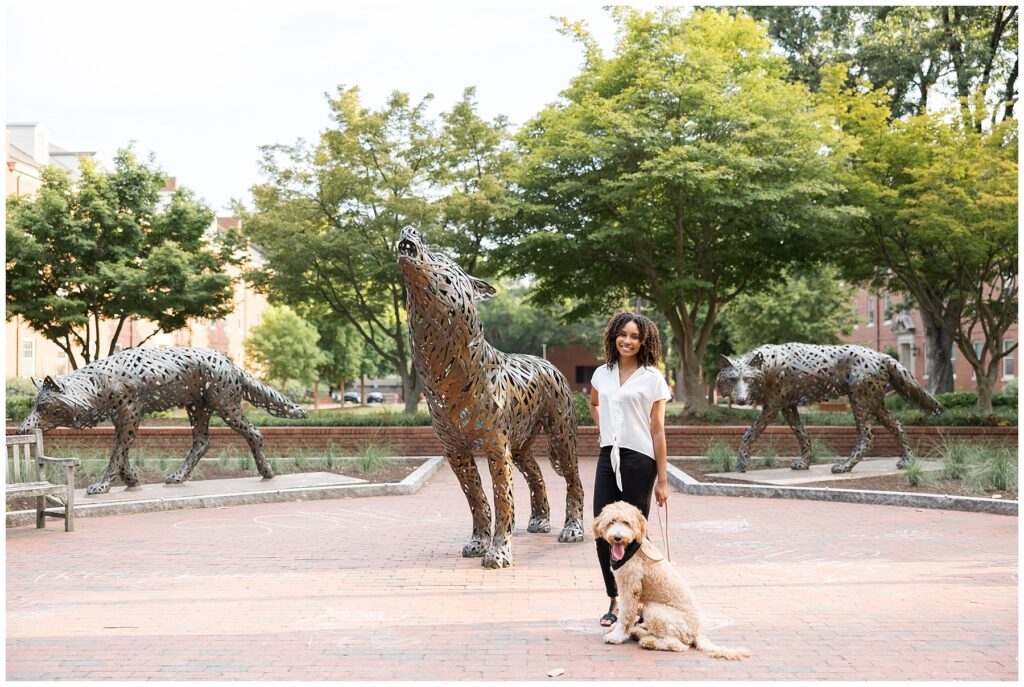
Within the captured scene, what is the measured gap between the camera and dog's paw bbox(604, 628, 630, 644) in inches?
217

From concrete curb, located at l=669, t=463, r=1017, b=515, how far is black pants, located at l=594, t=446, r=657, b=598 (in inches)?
290

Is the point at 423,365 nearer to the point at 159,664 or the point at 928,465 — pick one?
the point at 159,664

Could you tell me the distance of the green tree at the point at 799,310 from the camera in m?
40.6

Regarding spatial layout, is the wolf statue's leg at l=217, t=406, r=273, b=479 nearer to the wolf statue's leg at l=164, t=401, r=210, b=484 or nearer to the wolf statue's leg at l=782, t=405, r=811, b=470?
the wolf statue's leg at l=164, t=401, r=210, b=484

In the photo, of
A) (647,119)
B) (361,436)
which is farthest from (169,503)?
(647,119)

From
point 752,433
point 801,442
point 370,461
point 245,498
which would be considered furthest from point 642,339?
point 370,461

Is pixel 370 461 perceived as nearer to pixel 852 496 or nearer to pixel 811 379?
pixel 811 379

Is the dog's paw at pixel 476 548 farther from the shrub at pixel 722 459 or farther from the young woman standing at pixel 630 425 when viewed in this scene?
the shrub at pixel 722 459

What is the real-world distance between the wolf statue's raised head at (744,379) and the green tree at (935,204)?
7.53 meters

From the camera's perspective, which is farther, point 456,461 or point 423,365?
point 456,461

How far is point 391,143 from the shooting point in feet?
79.4

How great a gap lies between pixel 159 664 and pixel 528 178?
18163 millimetres

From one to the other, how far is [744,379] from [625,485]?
879cm

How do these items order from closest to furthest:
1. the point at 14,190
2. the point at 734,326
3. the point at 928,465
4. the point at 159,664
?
the point at 159,664, the point at 928,465, the point at 14,190, the point at 734,326
